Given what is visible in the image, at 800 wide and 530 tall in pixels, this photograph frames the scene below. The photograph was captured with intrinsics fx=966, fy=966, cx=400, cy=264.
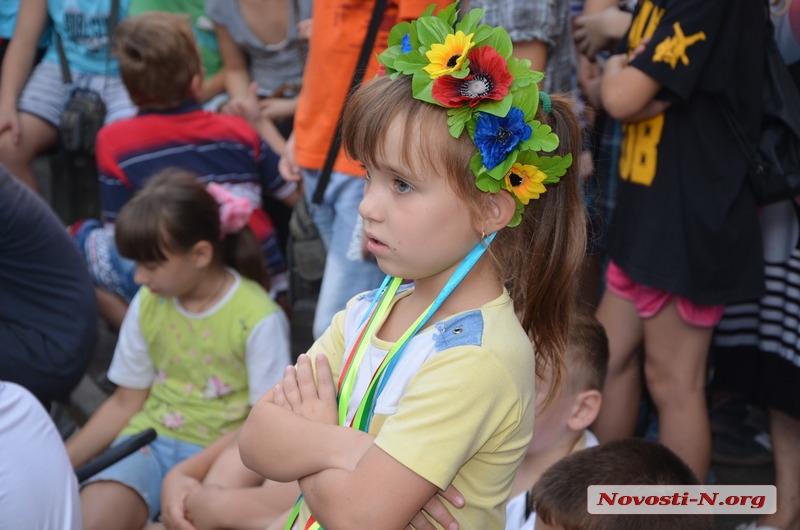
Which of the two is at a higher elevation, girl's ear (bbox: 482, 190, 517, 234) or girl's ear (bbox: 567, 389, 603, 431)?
girl's ear (bbox: 482, 190, 517, 234)

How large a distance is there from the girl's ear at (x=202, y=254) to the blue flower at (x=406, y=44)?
176cm

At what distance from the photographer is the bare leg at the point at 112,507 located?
9.51 ft

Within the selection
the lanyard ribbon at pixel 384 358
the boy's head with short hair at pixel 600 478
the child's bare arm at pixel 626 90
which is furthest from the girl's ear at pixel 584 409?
the lanyard ribbon at pixel 384 358

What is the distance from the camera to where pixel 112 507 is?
2.94 m

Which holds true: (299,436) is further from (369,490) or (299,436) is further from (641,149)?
(641,149)

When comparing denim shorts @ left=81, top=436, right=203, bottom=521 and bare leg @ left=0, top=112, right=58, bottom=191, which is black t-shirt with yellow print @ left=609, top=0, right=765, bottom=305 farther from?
bare leg @ left=0, top=112, right=58, bottom=191

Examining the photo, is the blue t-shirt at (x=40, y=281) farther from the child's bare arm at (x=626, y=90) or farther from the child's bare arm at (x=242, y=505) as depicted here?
the child's bare arm at (x=626, y=90)

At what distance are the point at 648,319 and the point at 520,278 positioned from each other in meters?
1.40

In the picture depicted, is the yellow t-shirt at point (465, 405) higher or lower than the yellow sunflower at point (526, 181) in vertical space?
lower

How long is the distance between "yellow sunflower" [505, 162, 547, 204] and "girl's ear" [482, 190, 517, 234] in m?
0.03

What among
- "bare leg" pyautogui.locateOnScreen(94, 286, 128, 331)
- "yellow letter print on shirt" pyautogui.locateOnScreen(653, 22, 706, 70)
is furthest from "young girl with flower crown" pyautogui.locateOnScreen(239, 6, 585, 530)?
"bare leg" pyautogui.locateOnScreen(94, 286, 128, 331)

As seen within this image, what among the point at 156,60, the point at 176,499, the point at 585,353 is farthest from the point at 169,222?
the point at 585,353

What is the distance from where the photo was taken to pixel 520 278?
171 cm

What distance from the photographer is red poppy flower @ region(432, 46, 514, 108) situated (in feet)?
5.07
